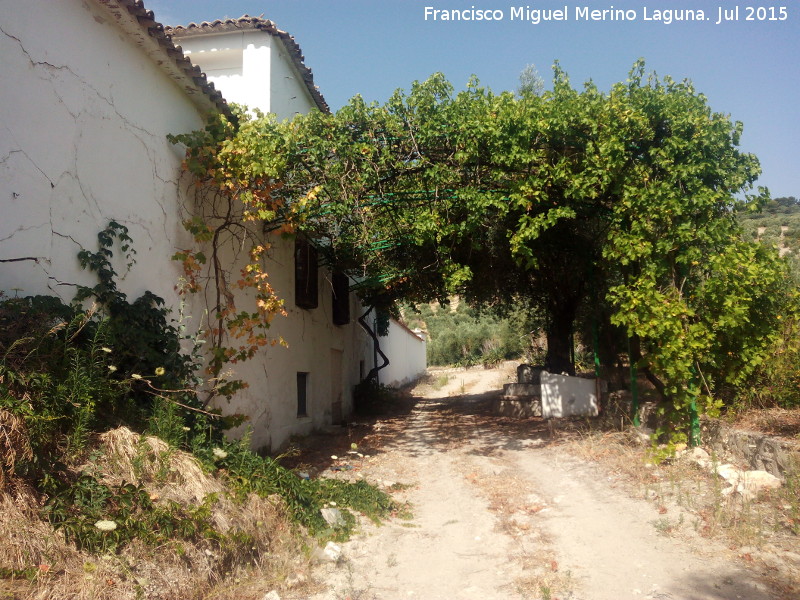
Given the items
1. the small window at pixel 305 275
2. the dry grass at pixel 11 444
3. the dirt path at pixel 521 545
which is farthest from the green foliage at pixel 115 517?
the small window at pixel 305 275

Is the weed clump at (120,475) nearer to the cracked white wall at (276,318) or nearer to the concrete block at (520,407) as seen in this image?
the cracked white wall at (276,318)

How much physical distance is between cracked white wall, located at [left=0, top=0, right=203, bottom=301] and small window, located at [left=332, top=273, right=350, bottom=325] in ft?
23.9

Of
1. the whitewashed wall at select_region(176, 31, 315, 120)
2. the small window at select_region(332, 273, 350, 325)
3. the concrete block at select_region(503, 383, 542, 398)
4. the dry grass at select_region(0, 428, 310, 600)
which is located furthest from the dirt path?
→ the whitewashed wall at select_region(176, 31, 315, 120)

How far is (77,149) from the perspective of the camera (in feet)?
17.5

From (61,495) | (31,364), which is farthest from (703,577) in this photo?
(31,364)

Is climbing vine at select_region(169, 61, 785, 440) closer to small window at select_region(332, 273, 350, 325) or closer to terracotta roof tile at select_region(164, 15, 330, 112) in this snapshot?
terracotta roof tile at select_region(164, 15, 330, 112)

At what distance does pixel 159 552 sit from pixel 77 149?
3.43m

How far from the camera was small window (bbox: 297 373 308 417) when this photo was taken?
11.5 metres

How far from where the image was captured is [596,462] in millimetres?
8141

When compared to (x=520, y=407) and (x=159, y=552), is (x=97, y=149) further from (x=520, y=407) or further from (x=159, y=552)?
(x=520, y=407)

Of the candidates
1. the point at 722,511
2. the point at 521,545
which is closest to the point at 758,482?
the point at 722,511

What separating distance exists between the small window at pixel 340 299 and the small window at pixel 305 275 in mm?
1988

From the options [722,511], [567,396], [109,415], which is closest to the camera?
[109,415]

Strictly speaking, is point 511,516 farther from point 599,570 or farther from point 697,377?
point 697,377
